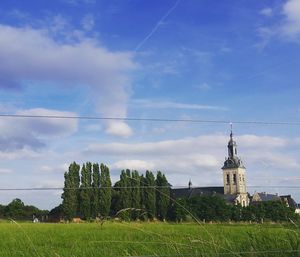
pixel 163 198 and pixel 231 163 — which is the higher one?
pixel 231 163

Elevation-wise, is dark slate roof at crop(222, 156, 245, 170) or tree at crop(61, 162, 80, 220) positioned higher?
dark slate roof at crop(222, 156, 245, 170)

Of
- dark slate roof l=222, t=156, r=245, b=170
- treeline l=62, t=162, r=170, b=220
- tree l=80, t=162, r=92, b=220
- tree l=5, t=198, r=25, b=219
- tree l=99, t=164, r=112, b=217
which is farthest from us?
dark slate roof l=222, t=156, r=245, b=170

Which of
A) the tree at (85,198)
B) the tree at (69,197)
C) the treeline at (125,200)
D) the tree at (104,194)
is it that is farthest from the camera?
the tree at (104,194)

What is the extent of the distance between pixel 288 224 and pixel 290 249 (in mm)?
842

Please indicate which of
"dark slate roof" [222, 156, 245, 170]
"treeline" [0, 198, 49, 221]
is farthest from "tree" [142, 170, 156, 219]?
"dark slate roof" [222, 156, 245, 170]

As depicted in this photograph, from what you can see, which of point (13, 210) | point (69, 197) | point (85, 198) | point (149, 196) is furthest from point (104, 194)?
point (149, 196)

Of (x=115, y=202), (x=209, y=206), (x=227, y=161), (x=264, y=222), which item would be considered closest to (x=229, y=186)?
(x=227, y=161)

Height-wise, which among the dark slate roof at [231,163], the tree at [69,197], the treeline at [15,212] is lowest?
the treeline at [15,212]

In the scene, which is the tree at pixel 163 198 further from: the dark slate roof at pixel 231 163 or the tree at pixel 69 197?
the dark slate roof at pixel 231 163

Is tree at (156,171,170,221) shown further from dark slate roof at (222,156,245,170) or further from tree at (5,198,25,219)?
dark slate roof at (222,156,245,170)

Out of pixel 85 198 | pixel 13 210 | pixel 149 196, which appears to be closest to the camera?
pixel 149 196

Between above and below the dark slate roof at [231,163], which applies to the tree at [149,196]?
below

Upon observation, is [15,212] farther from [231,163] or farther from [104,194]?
[231,163]

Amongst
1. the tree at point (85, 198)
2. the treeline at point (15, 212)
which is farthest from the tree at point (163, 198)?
the tree at point (85, 198)
